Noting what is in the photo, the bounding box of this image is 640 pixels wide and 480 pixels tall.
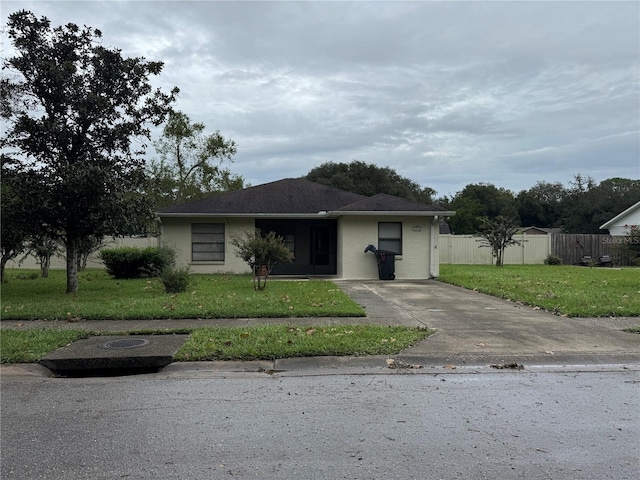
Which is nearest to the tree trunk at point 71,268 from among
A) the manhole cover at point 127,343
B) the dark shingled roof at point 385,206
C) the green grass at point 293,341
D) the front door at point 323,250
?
the manhole cover at point 127,343

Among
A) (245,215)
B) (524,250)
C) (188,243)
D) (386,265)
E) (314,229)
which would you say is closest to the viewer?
(386,265)

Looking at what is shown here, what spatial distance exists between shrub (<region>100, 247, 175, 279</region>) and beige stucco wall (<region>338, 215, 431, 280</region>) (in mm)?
6398

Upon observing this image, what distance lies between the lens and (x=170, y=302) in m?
10.6

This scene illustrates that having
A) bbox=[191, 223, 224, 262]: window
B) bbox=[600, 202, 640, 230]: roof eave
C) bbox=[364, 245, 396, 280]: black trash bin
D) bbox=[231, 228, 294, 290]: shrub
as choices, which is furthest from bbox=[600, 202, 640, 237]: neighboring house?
bbox=[231, 228, 294, 290]: shrub

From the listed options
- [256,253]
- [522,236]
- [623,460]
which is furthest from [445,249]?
[623,460]

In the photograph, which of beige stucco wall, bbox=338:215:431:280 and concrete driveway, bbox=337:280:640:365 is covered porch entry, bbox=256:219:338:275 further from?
concrete driveway, bbox=337:280:640:365

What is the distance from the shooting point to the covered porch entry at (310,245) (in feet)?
68.4

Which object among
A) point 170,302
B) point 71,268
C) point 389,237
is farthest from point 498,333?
point 389,237

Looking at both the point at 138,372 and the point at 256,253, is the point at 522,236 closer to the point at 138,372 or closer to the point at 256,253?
the point at 256,253

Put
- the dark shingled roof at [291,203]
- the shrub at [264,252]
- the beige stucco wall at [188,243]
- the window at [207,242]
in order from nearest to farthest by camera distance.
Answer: the shrub at [264,252] → the dark shingled roof at [291,203] → the beige stucco wall at [188,243] → the window at [207,242]

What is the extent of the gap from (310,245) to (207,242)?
422 centimetres

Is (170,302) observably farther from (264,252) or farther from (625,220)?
(625,220)

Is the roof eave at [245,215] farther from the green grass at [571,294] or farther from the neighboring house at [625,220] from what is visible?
the neighboring house at [625,220]

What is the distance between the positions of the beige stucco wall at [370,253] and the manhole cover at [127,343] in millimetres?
11406
